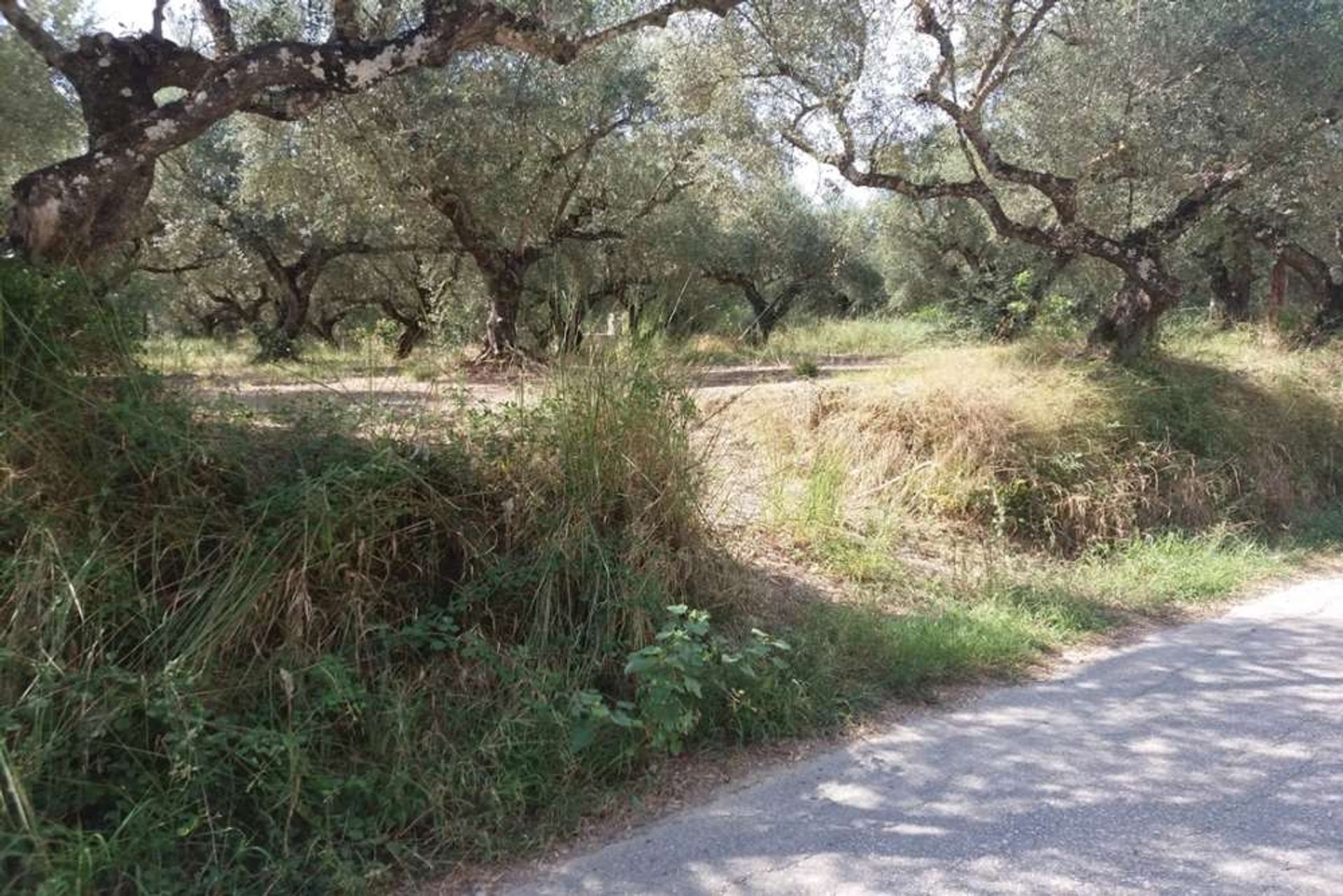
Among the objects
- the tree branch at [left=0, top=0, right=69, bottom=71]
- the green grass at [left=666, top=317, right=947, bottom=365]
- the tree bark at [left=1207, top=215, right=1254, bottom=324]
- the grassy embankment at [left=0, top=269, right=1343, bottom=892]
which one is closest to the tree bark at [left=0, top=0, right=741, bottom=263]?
the tree branch at [left=0, top=0, right=69, bottom=71]

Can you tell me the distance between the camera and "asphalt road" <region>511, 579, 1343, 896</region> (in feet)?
9.81

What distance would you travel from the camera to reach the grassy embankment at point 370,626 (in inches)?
121

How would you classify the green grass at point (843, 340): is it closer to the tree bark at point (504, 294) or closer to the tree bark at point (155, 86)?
the tree bark at point (504, 294)

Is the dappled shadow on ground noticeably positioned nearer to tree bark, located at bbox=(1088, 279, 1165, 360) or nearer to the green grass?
the green grass

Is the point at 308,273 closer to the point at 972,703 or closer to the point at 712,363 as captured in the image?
the point at 712,363

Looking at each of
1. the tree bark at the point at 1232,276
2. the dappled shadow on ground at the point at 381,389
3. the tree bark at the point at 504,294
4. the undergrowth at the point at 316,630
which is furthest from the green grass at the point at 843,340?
the tree bark at the point at 1232,276

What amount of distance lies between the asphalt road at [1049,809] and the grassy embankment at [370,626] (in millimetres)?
411

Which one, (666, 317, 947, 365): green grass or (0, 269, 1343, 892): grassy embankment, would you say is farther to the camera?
(666, 317, 947, 365): green grass

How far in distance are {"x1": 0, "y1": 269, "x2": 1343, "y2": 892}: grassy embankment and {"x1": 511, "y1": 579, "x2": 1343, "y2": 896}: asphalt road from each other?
41 centimetres

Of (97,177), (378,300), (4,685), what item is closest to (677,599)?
(4,685)

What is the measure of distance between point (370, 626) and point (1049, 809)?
2.87m

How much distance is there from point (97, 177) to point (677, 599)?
13.0ft

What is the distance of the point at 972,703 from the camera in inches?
179

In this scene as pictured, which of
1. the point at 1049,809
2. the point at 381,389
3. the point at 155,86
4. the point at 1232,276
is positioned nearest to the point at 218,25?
the point at 155,86
